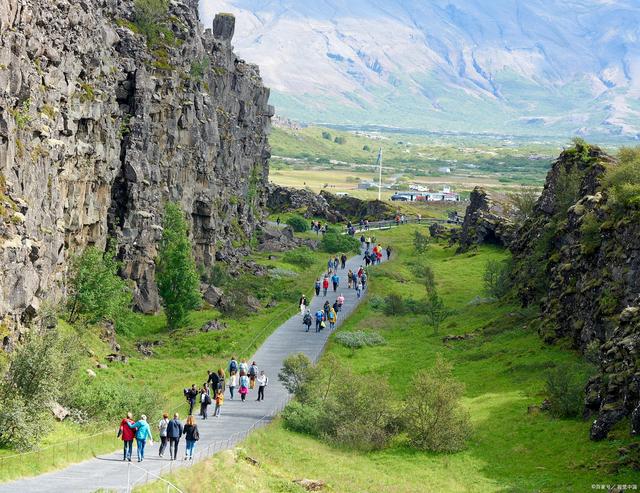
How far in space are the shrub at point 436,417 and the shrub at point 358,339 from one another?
2083 cm

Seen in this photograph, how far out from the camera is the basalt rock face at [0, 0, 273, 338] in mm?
54469

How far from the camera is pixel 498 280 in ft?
282

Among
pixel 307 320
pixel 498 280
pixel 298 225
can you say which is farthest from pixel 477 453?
pixel 298 225

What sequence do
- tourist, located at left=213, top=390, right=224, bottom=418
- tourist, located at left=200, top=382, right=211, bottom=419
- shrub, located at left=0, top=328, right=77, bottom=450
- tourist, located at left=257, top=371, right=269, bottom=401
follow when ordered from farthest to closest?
tourist, located at left=257, top=371, right=269, bottom=401 < tourist, located at left=213, top=390, right=224, bottom=418 < tourist, located at left=200, top=382, right=211, bottom=419 < shrub, located at left=0, top=328, right=77, bottom=450

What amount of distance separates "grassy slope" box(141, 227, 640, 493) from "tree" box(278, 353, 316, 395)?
3.29m

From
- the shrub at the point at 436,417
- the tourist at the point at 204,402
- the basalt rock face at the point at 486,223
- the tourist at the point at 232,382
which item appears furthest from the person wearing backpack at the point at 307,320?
the basalt rock face at the point at 486,223

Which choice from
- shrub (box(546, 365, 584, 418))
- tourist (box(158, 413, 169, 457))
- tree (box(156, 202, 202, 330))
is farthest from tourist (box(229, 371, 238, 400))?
tree (box(156, 202, 202, 330))

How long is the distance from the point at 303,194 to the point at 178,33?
85.5 m

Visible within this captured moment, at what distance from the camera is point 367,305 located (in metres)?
84.9

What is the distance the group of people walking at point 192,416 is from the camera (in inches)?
1534

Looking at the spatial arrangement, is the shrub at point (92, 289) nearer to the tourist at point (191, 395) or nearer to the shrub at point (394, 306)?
the tourist at point (191, 395)

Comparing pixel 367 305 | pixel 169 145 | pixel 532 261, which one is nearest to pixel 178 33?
pixel 169 145

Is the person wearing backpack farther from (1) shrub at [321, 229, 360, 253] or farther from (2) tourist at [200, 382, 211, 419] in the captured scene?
(1) shrub at [321, 229, 360, 253]

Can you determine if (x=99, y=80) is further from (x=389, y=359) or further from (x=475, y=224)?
(x=475, y=224)
